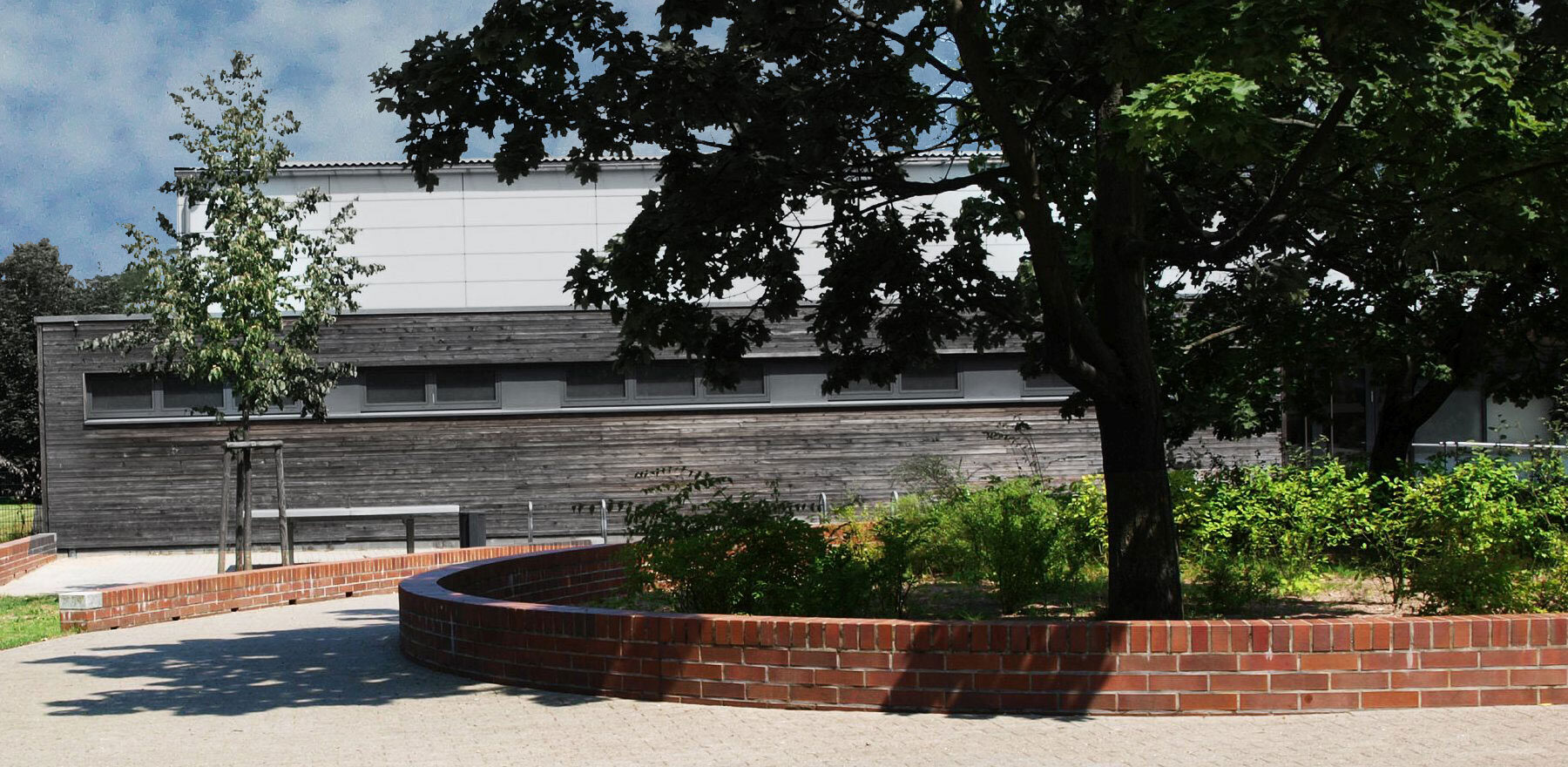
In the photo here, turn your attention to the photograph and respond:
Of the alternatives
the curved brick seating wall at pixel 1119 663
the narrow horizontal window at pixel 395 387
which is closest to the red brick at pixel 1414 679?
the curved brick seating wall at pixel 1119 663

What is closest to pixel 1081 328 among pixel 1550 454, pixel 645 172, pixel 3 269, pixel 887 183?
pixel 887 183

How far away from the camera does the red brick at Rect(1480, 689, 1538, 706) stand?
740 centimetres

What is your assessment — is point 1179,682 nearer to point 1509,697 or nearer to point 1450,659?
point 1450,659

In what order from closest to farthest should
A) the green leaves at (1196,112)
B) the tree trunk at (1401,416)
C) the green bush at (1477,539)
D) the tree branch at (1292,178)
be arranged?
the green leaves at (1196,112) → the tree branch at (1292,178) → the green bush at (1477,539) → the tree trunk at (1401,416)

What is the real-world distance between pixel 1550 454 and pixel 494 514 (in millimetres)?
17167

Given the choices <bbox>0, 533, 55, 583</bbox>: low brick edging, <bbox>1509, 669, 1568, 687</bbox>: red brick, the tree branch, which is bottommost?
<bbox>0, 533, 55, 583</bbox>: low brick edging

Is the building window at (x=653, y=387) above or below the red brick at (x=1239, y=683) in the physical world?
above

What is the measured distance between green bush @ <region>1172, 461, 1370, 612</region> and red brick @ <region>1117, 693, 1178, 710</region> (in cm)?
263

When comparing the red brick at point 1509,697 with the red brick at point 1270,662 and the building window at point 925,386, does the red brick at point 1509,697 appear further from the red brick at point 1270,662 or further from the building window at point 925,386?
the building window at point 925,386

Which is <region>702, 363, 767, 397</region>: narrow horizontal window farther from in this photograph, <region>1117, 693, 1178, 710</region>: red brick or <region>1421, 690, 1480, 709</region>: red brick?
<region>1421, 690, 1480, 709</region>: red brick

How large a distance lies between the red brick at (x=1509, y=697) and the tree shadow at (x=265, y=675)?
4738mm

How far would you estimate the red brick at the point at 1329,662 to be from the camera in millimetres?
7348

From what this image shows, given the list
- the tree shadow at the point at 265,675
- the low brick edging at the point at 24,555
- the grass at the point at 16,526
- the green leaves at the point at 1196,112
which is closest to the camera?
the green leaves at the point at 1196,112

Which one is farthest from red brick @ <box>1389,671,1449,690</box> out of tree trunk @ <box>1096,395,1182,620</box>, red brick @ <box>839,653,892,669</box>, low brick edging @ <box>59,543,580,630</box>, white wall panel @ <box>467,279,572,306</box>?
white wall panel @ <box>467,279,572,306</box>
